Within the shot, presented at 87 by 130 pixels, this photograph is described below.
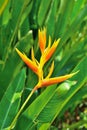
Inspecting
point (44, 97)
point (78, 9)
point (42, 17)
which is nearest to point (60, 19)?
point (42, 17)

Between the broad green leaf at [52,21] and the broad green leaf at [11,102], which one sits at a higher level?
the broad green leaf at [11,102]

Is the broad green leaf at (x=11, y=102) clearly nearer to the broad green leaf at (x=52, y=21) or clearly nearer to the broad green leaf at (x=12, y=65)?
the broad green leaf at (x=12, y=65)

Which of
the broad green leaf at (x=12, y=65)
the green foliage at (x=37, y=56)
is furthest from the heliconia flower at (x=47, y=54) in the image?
the broad green leaf at (x=12, y=65)

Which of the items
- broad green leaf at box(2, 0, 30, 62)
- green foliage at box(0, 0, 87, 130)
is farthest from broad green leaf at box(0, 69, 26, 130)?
broad green leaf at box(2, 0, 30, 62)

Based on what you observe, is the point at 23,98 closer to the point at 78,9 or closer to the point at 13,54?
the point at 13,54

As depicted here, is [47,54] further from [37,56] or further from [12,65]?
[37,56]

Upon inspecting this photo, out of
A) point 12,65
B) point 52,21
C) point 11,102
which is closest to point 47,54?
point 11,102

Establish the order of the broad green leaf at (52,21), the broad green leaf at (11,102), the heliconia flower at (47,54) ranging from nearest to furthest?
the heliconia flower at (47,54)
the broad green leaf at (11,102)
the broad green leaf at (52,21)

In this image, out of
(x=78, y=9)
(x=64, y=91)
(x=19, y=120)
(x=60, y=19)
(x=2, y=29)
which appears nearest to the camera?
(x=64, y=91)
